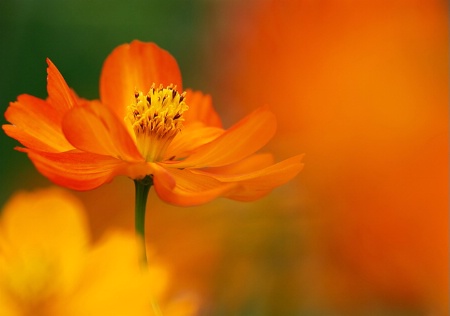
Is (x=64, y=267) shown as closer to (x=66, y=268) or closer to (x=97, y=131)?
Result: (x=66, y=268)

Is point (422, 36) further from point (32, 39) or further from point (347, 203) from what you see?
point (32, 39)

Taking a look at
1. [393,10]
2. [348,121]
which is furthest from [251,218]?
[393,10]

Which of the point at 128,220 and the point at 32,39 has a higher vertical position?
the point at 32,39

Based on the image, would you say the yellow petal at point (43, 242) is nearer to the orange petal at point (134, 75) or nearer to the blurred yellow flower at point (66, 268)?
the blurred yellow flower at point (66, 268)

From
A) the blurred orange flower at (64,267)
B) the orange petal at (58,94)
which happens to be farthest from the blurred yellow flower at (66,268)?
the orange petal at (58,94)

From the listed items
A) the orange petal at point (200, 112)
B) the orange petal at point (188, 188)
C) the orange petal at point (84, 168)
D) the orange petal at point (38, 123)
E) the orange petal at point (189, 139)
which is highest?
the orange petal at point (200, 112)

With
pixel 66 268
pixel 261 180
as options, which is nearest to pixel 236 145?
pixel 261 180

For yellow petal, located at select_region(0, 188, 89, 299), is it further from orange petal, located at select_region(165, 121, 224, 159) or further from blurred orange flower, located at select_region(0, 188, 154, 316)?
orange petal, located at select_region(165, 121, 224, 159)
